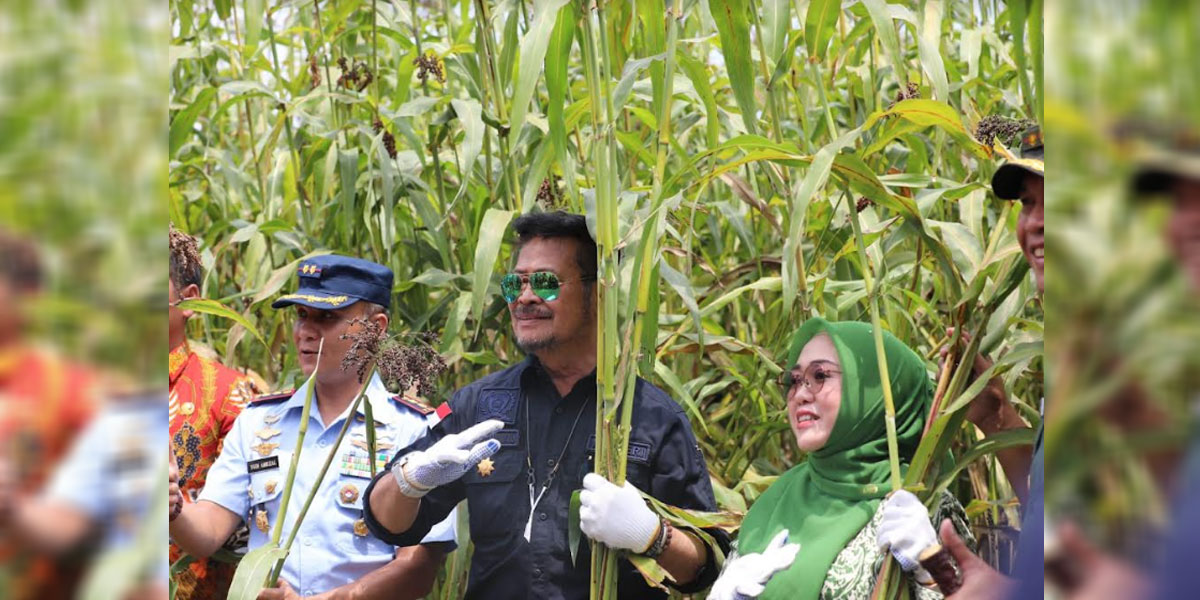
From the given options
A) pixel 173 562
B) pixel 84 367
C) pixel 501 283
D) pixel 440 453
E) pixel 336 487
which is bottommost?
pixel 173 562

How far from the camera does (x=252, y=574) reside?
1.45 meters

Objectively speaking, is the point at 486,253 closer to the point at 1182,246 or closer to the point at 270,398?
A: the point at 270,398

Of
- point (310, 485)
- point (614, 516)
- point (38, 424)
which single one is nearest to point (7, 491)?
point (38, 424)

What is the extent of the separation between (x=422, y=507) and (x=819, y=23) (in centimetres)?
98

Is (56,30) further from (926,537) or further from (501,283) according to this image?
(501,283)

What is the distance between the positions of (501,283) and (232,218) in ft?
2.87

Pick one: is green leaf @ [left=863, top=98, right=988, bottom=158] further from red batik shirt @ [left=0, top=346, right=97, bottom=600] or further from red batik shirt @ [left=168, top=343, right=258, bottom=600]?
red batik shirt @ [left=168, top=343, right=258, bottom=600]

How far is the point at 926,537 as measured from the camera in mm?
1345

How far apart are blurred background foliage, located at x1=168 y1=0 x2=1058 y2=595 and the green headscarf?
0.24 ft

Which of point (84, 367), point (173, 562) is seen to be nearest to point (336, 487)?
point (173, 562)

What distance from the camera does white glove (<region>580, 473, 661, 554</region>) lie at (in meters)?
1.51

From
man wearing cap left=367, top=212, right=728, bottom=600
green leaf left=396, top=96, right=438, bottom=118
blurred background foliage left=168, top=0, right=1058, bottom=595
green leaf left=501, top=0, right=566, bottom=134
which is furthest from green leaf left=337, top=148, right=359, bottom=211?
green leaf left=501, top=0, right=566, bottom=134

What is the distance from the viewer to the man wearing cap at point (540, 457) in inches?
70.6

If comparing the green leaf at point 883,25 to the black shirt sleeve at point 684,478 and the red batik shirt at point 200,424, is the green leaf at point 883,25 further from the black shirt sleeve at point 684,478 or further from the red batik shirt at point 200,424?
the red batik shirt at point 200,424
